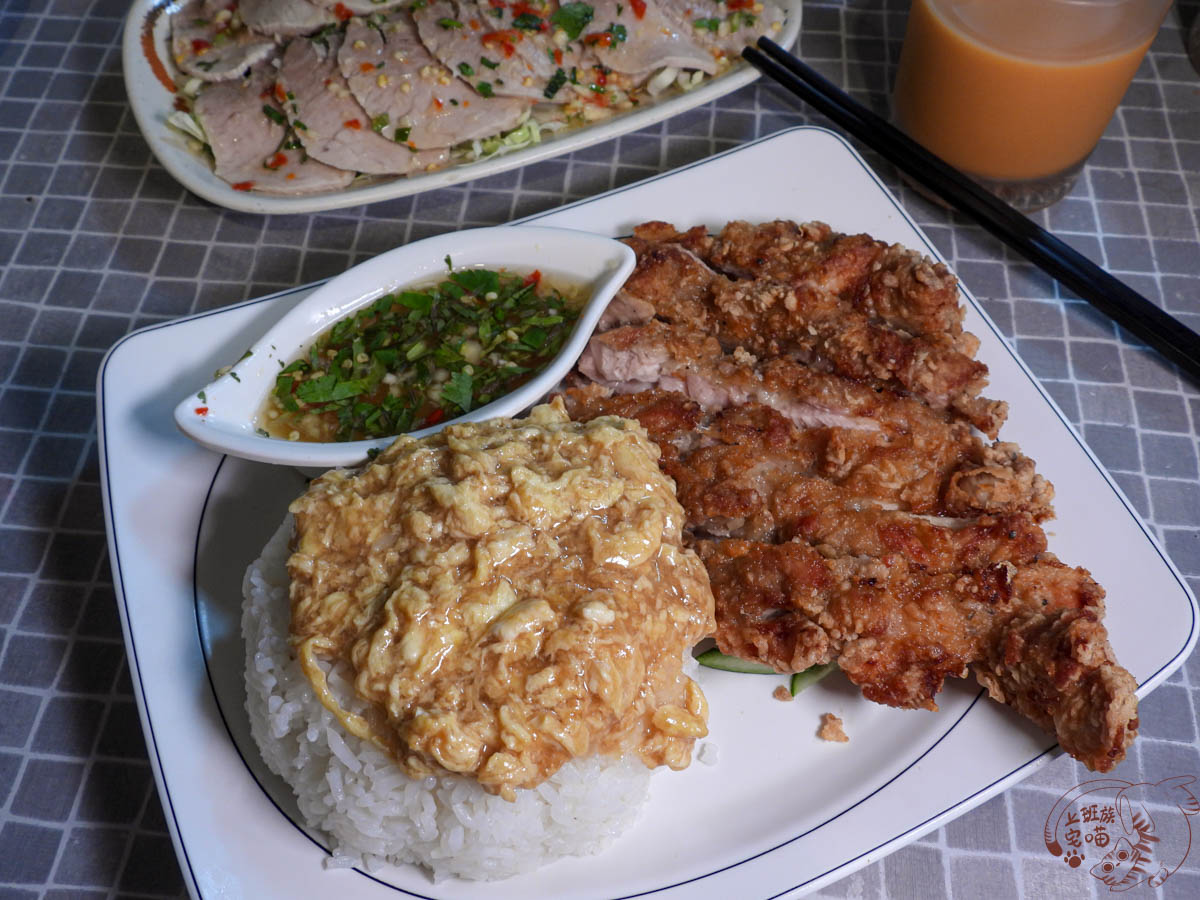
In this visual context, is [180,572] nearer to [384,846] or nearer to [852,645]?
[384,846]

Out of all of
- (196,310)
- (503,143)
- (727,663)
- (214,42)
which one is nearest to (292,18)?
(214,42)

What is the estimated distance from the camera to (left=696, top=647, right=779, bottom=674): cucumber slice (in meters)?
2.59

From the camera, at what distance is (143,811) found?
2725mm

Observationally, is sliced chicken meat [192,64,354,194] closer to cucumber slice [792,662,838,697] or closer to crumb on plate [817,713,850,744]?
cucumber slice [792,662,838,697]

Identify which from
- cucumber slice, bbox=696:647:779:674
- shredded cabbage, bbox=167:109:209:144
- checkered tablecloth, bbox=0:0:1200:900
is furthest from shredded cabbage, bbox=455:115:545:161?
cucumber slice, bbox=696:647:779:674

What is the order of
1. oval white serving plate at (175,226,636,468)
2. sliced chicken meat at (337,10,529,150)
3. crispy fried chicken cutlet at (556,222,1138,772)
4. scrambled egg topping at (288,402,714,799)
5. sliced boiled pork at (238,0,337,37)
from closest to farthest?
scrambled egg topping at (288,402,714,799), crispy fried chicken cutlet at (556,222,1138,772), oval white serving plate at (175,226,636,468), sliced chicken meat at (337,10,529,150), sliced boiled pork at (238,0,337,37)

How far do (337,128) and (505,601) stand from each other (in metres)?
2.25

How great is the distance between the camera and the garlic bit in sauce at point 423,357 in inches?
108

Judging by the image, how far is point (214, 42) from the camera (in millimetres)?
3889

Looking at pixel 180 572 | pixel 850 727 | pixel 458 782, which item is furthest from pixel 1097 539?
pixel 180 572

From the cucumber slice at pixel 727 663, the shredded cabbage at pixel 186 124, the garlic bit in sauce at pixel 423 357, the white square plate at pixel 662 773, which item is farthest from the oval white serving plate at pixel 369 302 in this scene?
the shredded cabbage at pixel 186 124

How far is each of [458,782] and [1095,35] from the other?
9.83ft

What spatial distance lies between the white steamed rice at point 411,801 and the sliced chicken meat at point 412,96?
2.03 m

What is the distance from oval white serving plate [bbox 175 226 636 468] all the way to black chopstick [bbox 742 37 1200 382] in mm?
1272
